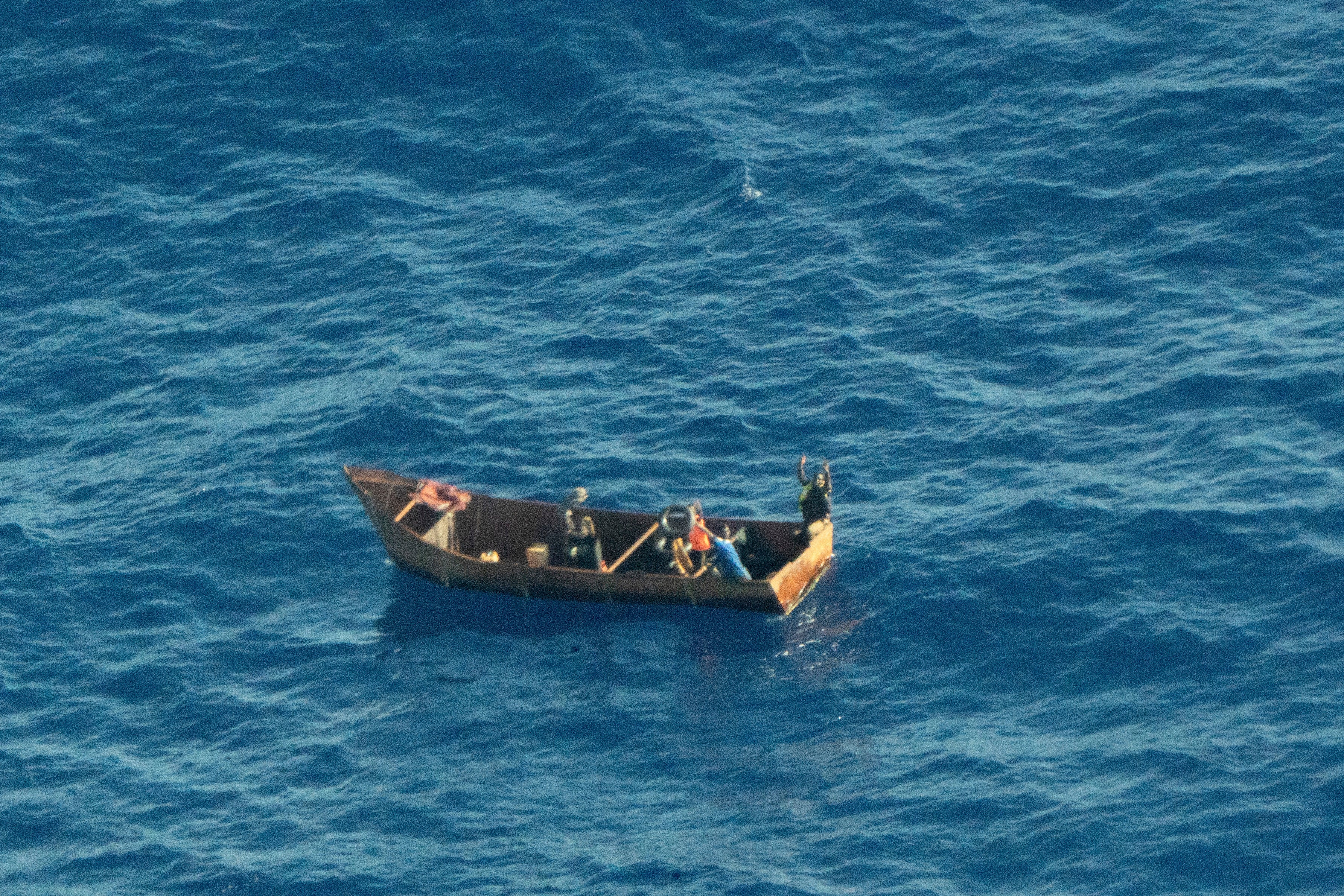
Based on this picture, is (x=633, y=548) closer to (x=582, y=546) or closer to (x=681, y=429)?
(x=582, y=546)

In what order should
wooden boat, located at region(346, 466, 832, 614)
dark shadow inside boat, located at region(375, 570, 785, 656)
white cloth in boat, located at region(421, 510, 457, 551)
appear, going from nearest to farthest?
dark shadow inside boat, located at region(375, 570, 785, 656)
wooden boat, located at region(346, 466, 832, 614)
white cloth in boat, located at region(421, 510, 457, 551)

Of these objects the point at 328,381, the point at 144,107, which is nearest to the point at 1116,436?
the point at 328,381

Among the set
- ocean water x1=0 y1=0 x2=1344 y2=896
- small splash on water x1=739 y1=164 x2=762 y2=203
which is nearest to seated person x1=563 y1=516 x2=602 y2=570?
ocean water x1=0 y1=0 x2=1344 y2=896

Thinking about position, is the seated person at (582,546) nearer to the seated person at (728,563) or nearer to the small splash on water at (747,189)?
the seated person at (728,563)

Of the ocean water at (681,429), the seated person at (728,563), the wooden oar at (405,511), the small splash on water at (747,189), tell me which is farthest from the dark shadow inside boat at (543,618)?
the small splash on water at (747,189)

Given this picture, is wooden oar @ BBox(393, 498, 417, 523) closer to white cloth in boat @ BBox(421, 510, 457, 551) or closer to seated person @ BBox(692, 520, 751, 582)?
white cloth in boat @ BBox(421, 510, 457, 551)
